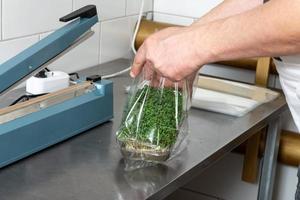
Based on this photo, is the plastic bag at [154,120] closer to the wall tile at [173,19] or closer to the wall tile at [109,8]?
the wall tile at [109,8]

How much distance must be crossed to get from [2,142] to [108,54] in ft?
2.48

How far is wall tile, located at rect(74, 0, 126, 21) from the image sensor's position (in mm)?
1467

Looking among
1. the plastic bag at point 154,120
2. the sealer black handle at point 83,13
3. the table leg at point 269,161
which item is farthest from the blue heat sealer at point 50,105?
the table leg at point 269,161

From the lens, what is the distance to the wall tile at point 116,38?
1537mm

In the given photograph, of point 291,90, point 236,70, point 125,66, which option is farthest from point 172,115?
point 236,70

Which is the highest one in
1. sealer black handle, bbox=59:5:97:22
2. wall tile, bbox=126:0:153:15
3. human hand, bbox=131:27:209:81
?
sealer black handle, bbox=59:5:97:22

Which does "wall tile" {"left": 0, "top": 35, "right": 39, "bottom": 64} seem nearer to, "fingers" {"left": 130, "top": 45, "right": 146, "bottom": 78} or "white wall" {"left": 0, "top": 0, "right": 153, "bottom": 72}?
"white wall" {"left": 0, "top": 0, "right": 153, "bottom": 72}

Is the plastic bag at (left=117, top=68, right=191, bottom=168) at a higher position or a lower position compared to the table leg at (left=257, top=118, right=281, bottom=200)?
higher

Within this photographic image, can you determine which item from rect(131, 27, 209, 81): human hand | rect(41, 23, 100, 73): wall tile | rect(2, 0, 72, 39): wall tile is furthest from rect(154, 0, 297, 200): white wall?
rect(131, 27, 209, 81): human hand

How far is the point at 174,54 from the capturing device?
862 mm

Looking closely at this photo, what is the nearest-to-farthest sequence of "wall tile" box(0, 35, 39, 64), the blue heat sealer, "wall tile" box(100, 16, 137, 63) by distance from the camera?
the blue heat sealer < "wall tile" box(0, 35, 39, 64) < "wall tile" box(100, 16, 137, 63)

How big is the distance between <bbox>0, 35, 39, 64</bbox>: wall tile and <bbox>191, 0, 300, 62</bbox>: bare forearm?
0.48 meters

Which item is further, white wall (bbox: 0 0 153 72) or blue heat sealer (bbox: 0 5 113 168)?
white wall (bbox: 0 0 153 72)

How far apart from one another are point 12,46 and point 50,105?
0.94 ft
